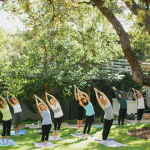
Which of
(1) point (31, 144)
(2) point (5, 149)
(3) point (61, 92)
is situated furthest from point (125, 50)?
(3) point (61, 92)

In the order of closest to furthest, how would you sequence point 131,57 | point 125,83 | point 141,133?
1. point 131,57
2. point 141,133
3. point 125,83

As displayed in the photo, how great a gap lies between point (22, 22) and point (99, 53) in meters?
5.06

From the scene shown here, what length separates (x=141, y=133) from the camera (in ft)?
34.4

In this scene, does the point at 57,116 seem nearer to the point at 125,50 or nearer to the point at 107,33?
the point at 125,50

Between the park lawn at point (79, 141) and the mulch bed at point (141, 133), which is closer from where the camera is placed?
the park lawn at point (79, 141)

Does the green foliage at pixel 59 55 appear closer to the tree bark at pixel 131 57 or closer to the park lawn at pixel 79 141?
the park lawn at pixel 79 141

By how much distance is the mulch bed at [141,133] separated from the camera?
9887 millimetres

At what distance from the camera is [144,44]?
12852 millimetres

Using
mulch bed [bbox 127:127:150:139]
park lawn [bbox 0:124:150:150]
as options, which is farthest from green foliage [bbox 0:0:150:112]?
mulch bed [bbox 127:127:150:139]

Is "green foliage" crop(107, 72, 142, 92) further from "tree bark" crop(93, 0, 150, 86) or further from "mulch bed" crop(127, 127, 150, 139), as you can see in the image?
"tree bark" crop(93, 0, 150, 86)

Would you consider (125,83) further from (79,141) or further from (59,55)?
(79,141)

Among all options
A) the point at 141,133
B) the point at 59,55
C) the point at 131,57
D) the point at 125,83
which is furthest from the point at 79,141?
the point at 125,83

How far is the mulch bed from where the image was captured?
389 inches

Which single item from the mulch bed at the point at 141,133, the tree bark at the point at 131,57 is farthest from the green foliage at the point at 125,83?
the tree bark at the point at 131,57
